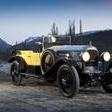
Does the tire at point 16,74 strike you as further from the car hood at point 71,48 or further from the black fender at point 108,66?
the black fender at point 108,66

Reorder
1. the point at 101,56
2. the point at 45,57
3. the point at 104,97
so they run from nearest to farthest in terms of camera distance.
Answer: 1. the point at 104,97
2. the point at 101,56
3. the point at 45,57

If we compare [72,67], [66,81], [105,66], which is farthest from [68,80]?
[105,66]

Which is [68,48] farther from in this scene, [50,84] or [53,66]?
[50,84]

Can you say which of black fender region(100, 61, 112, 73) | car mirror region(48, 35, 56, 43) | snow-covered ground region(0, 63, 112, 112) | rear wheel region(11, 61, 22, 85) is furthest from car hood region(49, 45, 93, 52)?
rear wheel region(11, 61, 22, 85)

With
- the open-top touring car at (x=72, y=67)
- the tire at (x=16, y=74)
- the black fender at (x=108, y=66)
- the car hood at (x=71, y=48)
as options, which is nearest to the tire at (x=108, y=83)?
the open-top touring car at (x=72, y=67)

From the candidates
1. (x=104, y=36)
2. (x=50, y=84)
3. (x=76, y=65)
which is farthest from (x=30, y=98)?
(x=104, y=36)

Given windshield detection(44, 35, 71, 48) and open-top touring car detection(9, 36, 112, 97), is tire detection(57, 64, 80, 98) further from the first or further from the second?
windshield detection(44, 35, 71, 48)

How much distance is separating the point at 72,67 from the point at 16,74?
151 inches

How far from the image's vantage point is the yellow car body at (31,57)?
1464 centimetres

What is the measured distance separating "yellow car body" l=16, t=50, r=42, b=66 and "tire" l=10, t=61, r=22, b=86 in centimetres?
34

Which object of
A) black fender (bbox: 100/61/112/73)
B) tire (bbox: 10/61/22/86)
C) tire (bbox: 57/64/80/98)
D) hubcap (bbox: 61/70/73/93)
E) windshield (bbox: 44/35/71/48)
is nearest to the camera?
tire (bbox: 57/64/80/98)

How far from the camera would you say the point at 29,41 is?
1694 cm

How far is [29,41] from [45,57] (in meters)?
3.15

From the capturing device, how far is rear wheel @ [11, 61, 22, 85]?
1511 cm
